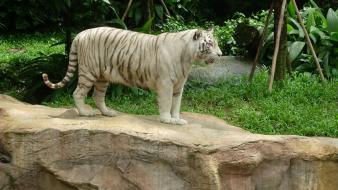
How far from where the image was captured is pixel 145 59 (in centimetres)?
543

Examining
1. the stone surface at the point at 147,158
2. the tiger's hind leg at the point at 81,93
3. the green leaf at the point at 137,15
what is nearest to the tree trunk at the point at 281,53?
the stone surface at the point at 147,158

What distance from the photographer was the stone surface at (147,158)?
4730mm

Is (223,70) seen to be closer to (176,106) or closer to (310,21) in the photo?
(310,21)

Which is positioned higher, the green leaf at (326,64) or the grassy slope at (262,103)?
the green leaf at (326,64)

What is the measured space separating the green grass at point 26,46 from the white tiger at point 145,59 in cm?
513

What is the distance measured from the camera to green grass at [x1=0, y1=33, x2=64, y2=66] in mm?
11005

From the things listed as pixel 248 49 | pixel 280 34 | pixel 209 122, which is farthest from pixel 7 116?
pixel 248 49

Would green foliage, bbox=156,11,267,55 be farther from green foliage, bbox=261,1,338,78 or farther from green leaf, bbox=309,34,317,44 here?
green leaf, bbox=309,34,317,44

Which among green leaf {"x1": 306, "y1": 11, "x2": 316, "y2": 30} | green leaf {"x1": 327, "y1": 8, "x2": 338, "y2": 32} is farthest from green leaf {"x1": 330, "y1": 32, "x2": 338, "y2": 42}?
green leaf {"x1": 306, "y1": 11, "x2": 316, "y2": 30}

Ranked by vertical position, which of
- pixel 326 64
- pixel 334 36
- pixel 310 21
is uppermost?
A: pixel 310 21

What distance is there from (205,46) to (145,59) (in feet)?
1.87

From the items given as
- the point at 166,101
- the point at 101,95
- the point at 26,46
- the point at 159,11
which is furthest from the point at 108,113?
the point at 26,46

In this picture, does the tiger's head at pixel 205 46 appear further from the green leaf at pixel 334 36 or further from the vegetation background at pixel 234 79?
the green leaf at pixel 334 36

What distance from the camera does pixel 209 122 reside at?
20.1 feet
